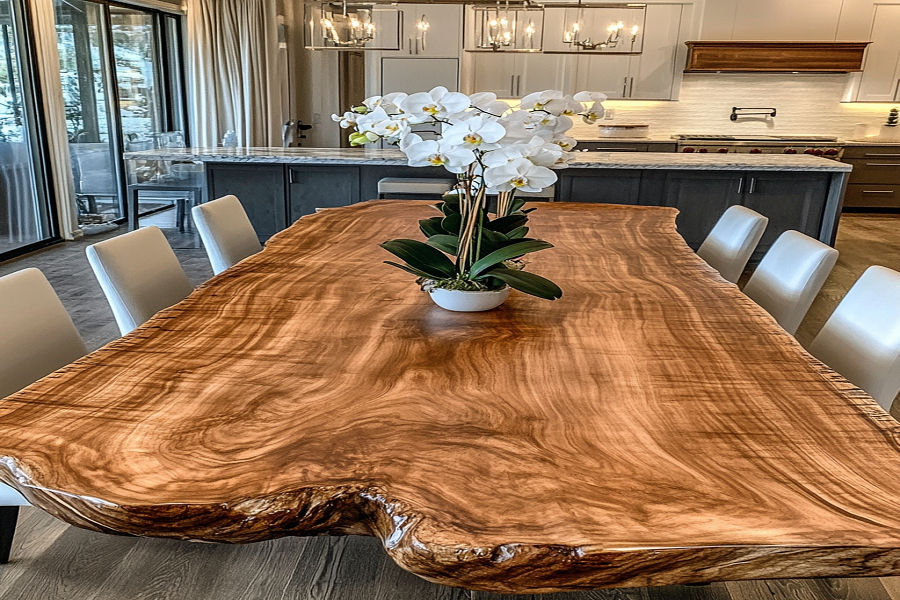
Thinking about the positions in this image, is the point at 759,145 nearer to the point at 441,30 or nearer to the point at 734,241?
the point at 441,30

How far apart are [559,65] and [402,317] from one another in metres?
6.70

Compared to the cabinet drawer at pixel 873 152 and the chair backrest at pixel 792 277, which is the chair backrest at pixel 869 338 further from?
the cabinet drawer at pixel 873 152

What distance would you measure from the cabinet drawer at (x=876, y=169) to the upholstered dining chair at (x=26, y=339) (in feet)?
26.5

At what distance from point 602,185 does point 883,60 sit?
4826mm

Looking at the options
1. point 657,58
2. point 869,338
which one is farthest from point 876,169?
point 869,338

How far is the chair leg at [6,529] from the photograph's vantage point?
170 centimetres

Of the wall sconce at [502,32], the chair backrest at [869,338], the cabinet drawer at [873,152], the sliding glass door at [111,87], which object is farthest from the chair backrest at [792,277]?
the cabinet drawer at [873,152]

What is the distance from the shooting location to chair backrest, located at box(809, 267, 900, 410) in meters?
1.55

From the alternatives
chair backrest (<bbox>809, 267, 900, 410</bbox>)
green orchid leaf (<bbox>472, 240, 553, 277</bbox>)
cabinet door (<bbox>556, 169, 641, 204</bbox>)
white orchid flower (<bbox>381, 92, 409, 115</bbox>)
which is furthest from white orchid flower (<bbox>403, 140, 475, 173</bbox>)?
cabinet door (<bbox>556, 169, 641, 204</bbox>)

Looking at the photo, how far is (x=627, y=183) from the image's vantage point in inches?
194

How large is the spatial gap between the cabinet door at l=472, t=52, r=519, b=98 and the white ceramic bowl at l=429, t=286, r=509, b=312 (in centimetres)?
638

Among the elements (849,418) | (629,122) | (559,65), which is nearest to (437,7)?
(559,65)

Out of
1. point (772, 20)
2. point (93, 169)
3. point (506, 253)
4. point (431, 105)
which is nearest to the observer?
point (431, 105)

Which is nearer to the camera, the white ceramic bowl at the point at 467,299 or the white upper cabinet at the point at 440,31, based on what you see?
the white ceramic bowl at the point at 467,299
